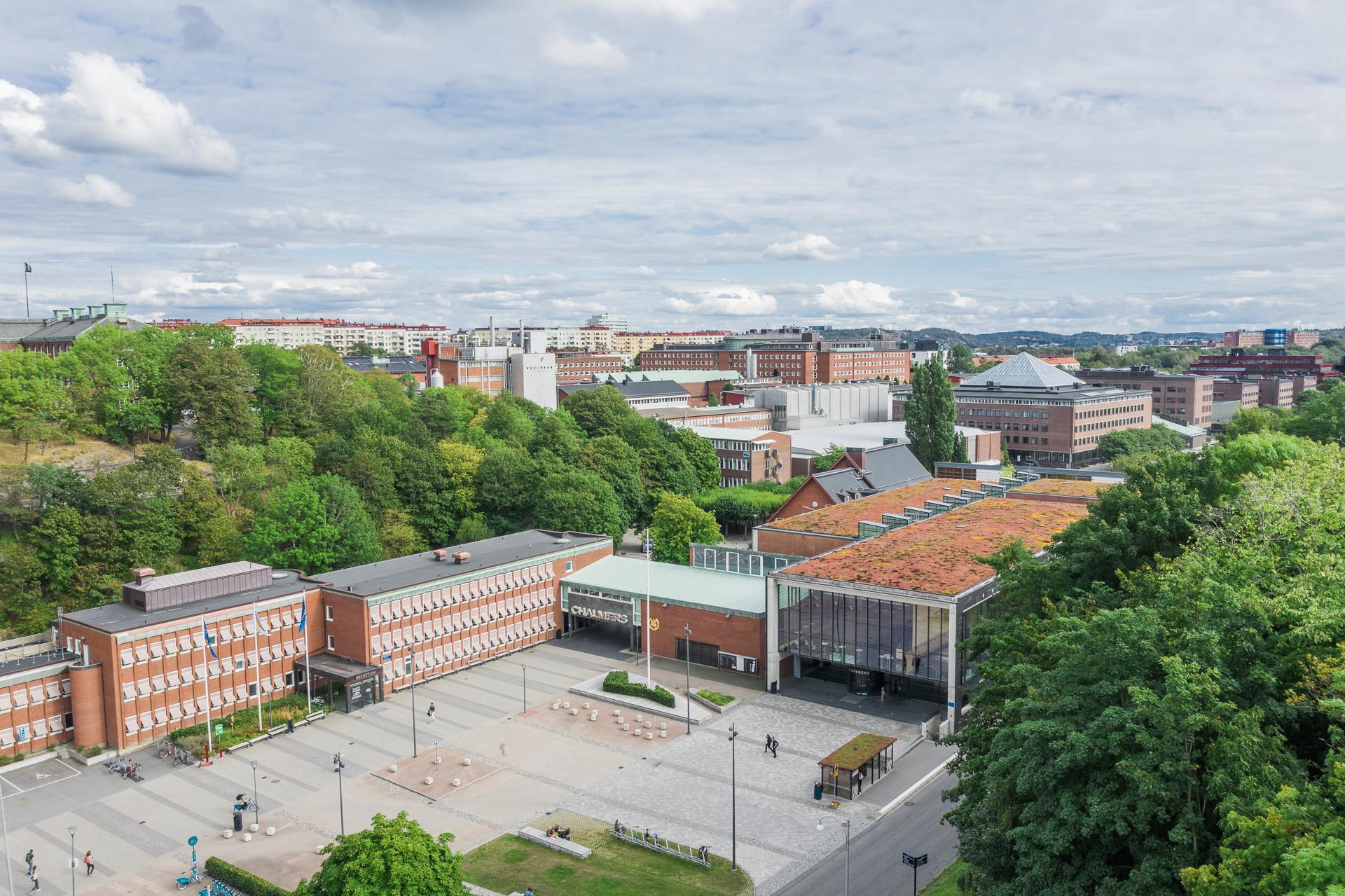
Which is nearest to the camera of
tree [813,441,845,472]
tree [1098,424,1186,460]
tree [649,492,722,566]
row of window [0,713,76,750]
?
row of window [0,713,76,750]

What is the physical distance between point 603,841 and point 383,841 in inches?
518

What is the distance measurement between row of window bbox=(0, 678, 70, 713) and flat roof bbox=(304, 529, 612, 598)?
12.8 meters

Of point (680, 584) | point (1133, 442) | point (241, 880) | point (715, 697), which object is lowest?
point (241, 880)

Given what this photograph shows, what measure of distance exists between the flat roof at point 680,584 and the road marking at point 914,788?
43.7ft

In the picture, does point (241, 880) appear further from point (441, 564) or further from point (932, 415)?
point (932, 415)

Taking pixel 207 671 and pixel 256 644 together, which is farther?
pixel 256 644

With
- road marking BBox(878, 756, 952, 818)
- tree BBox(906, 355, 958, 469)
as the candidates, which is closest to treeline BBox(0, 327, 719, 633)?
tree BBox(906, 355, 958, 469)

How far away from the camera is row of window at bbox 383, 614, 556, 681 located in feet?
172

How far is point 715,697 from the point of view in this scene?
49.1 metres

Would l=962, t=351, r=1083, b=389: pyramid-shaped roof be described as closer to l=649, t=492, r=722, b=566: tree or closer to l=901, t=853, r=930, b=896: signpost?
l=649, t=492, r=722, b=566: tree

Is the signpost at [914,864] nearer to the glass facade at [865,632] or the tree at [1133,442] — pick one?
the glass facade at [865,632]

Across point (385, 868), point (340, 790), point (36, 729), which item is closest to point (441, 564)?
point (36, 729)

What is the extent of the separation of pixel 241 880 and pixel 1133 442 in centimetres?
11623

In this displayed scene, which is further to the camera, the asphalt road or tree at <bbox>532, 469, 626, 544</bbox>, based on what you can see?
tree at <bbox>532, 469, 626, 544</bbox>
